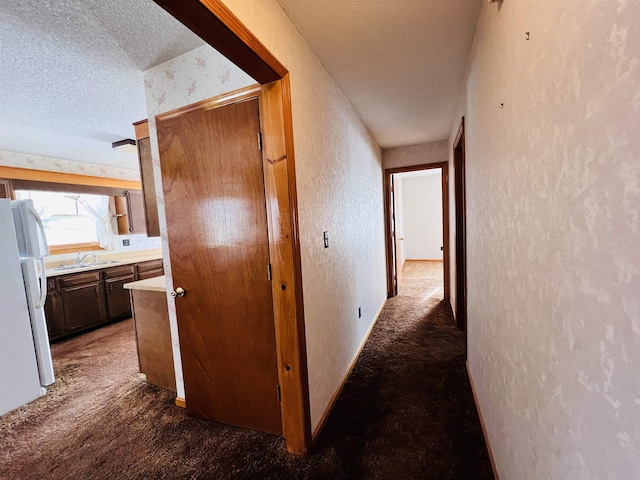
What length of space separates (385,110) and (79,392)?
145 inches

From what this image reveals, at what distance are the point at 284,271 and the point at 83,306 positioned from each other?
368 centimetres

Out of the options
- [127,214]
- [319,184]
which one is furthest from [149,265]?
[319,184]

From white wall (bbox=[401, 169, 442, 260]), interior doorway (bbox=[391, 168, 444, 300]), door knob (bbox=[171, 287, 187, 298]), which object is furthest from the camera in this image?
white wall (bbox=[401, 169, 442, 260])

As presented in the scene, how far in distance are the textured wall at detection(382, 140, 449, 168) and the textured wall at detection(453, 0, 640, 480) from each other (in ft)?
9.33

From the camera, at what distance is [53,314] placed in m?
3.31

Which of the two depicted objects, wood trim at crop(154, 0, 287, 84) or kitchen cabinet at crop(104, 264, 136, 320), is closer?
wood trim at crop(154, 0, 287, 84)

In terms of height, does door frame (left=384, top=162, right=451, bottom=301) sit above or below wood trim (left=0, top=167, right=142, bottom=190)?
below

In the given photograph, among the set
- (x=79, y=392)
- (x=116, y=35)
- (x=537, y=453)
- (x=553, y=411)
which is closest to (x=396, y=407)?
(x=537, y=453)

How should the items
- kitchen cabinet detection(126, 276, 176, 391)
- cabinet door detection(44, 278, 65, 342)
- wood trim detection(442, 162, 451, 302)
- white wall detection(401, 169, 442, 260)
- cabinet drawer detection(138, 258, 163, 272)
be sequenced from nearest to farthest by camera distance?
kitchen cabinet detection(126, 276, 176, 391) < cabinet door detection(44, 278, 65, 342) < wood trim detection(442, 162, 451, 302) < cabinet drawer detection(138, 258, 163, 272) < white wall detection(401, 169, 442, 260)

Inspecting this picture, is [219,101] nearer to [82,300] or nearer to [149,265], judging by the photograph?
[82,300]

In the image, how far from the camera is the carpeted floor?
1447mm

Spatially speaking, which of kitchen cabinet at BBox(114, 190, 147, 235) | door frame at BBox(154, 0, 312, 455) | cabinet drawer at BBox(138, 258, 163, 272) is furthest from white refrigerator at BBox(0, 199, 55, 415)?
kitchen cabinet at BBox(114, 190, 147, 235)

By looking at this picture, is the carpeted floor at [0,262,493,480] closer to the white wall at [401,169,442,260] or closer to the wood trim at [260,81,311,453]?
the wood trim at [260,81,311,453]

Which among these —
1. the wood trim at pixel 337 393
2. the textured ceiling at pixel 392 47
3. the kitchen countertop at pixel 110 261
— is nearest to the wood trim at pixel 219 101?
the textured ceiling at pixel 392 47
